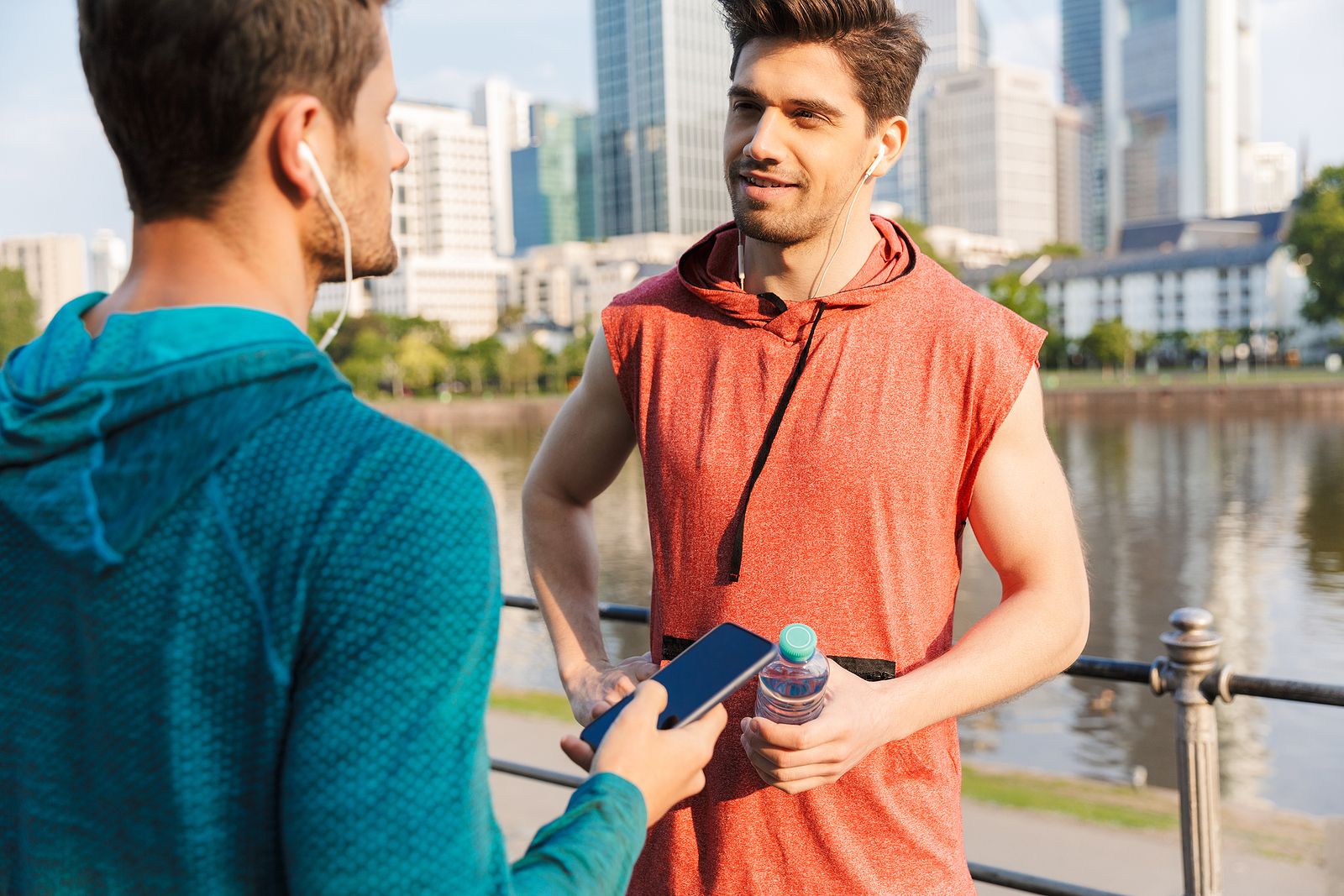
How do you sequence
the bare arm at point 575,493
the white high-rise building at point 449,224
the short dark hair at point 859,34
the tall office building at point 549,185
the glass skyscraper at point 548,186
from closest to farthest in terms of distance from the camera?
1. the short dark hair at point 859,34
2. the bare arm at point 575,493
3. the white high-rise building at point 449,224
4. the tall office building at point 549,185
5. the glass skyscraper at point 548,186

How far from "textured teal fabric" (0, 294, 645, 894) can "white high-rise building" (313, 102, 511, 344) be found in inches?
4885

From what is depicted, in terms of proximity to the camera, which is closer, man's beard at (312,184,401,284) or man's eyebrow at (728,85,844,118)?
man's beard at (312,184,401,284)

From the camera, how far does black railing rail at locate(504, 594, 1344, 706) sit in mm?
2271

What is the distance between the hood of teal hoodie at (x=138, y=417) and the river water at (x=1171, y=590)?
7.47 m

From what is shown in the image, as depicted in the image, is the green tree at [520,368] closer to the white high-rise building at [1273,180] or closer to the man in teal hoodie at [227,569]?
the man in teal hoodie at [227,569]

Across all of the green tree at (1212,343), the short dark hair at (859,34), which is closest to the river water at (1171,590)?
the short dark hair at (859,34)

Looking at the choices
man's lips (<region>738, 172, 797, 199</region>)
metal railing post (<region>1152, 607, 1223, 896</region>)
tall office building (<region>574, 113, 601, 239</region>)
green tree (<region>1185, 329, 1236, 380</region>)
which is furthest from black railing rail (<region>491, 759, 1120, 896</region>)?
tall office building (<region>574, 113, 601, 239</region>)

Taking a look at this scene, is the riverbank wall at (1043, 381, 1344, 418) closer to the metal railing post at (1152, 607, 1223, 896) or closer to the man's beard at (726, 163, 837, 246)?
the metal railing post at (1152, 607, 1223, 896)

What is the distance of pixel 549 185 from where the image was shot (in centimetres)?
18475

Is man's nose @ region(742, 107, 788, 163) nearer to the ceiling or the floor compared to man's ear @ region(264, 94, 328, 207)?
nearer to the ceiling

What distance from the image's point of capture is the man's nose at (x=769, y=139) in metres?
1.70

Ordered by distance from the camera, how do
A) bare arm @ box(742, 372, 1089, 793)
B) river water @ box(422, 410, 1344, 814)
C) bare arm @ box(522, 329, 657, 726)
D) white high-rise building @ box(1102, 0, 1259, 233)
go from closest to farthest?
bare arm @ box(742, 372, 1089, 793), bare arm @ box(522, 329, 657, 726), river water @ box(422, 410, 1344, 814), white high-rise building @ box(1102, 0, 1259, 233)

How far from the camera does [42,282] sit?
149 m

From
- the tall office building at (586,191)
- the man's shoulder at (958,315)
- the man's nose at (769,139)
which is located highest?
the tall office building at (586,191)
